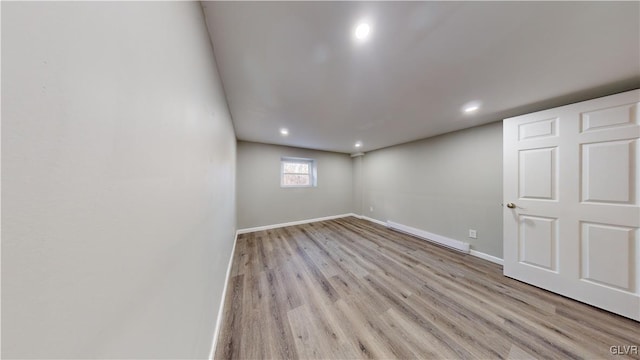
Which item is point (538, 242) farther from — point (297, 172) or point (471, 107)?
point (297, 172)

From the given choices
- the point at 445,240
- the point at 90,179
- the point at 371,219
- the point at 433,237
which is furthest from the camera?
the point at 371,219

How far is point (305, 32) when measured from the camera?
105cm

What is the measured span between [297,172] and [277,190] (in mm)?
Answer: 655

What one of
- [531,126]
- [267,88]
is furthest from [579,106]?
[267,88]

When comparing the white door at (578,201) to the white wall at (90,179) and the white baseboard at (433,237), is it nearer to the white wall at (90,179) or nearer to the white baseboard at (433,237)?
the white baseboard at (433,237)

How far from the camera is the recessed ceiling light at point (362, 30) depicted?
1.00 m

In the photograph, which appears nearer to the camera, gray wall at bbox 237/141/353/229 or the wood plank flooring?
the wood plank flooring

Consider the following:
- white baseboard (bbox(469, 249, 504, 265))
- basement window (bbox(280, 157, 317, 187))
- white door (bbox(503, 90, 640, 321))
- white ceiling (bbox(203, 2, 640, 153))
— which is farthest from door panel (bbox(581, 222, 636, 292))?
basement window (bbox(280, 157, 317, 187))

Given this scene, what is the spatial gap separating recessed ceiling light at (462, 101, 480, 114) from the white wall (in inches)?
98.6

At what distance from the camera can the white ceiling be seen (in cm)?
93

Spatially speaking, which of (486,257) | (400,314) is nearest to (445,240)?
(486,257)

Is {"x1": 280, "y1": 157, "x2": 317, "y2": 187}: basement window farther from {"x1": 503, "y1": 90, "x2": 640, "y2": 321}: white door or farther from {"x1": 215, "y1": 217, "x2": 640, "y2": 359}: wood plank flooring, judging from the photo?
{"x1": 503, "y1": 90, "x2": 640, "y2": 321}: white door

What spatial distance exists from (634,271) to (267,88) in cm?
354

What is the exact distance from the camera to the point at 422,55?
121 cm
